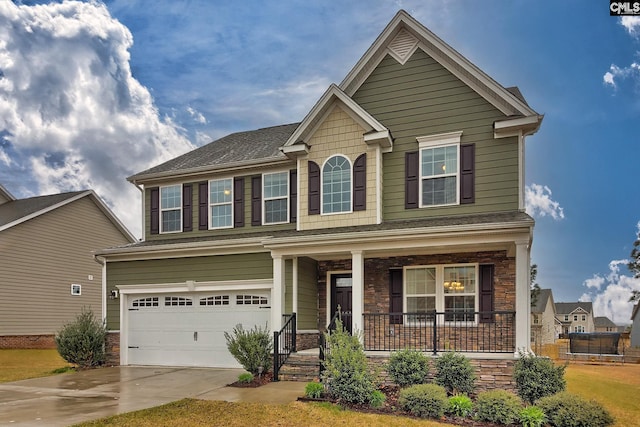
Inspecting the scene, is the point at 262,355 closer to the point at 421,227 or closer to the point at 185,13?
the point at 421,227

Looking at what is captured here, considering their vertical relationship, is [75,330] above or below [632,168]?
below

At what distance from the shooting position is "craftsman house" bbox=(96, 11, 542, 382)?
12.1 metres

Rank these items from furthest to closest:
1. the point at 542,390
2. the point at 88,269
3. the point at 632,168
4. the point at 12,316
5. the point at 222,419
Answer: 1. the point at 632,168
2. the point at 88,269
3. the point at 12,316
4. the point at 542,390
5. the point at 222,419

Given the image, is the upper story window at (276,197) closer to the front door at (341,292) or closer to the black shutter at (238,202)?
the black shutter at (238,202)

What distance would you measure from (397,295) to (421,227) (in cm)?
244

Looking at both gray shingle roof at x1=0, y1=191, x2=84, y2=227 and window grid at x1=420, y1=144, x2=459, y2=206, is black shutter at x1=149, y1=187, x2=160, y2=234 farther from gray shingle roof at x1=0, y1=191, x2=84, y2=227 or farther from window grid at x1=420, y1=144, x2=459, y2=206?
gray shingle roof at x1=0, y1=191, x2=84, y2=227

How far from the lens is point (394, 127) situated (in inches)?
532

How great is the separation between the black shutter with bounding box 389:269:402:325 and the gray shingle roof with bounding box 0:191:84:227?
57.9ft

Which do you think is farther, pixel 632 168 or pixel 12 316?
pixel 632 168

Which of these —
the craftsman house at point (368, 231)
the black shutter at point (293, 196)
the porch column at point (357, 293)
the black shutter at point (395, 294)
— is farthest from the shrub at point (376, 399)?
the black shutter at point (293, 196)

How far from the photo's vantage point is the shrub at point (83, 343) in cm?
1492

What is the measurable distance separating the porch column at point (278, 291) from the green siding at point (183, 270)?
898 mm

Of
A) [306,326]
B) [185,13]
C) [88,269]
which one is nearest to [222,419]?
[306,326]

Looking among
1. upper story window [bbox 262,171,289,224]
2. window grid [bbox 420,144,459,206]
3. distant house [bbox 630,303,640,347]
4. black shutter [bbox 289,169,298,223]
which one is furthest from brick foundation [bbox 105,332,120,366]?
distant house [bbox 630,303,640,347]
